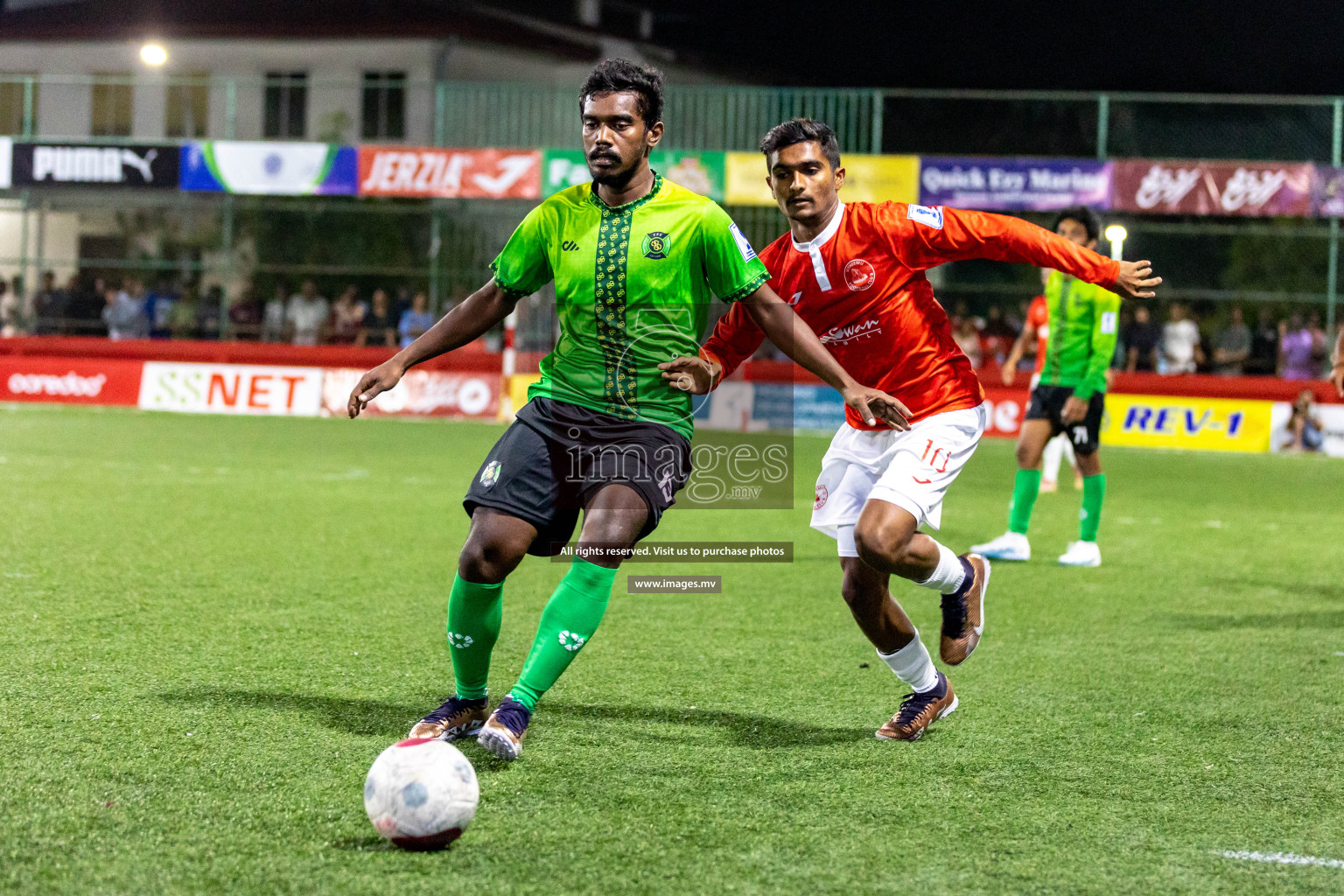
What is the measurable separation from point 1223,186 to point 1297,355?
8.86ft

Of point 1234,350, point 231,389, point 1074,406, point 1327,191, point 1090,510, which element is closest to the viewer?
point 1074,406

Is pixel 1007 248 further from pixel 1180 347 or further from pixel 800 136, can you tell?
pixel 1180 347

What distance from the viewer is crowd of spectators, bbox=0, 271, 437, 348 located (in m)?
23.9

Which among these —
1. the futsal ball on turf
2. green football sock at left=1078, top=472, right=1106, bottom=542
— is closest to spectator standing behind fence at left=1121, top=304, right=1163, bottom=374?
green football sock at left=1078, top=472, right=1106, bottom=542

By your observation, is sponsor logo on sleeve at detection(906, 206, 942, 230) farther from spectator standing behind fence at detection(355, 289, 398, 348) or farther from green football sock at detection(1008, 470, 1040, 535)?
spectator standing behind fence at detection(355, 289, 398, 348)

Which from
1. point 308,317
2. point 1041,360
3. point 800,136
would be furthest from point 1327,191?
point 800,136

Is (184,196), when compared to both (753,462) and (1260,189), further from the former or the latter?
(753,462)

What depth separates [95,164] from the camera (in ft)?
81.4

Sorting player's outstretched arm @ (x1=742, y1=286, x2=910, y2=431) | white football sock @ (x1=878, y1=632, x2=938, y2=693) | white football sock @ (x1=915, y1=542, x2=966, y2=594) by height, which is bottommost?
white football sock @ (x1=878, y1=632, x2=938, y2=693)

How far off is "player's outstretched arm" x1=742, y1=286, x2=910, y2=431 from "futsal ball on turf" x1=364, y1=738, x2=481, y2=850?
1.65 metres

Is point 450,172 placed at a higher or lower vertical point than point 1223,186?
higher

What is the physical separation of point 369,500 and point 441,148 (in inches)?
517

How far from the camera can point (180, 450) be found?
15.1m

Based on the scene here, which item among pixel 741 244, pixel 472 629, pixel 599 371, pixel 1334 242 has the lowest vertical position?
pixel 472 629
